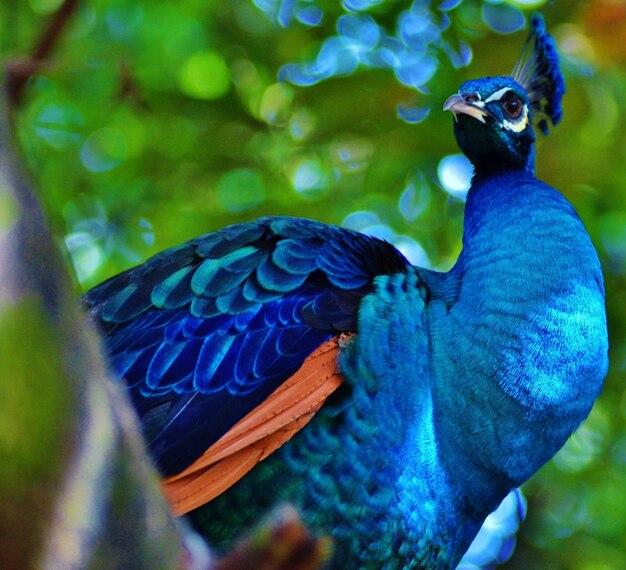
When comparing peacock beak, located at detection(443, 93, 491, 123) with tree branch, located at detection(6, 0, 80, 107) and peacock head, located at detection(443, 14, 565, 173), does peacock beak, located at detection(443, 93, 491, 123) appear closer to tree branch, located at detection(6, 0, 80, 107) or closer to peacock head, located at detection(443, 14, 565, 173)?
peacock head, located at detection(443, 14, 565, 173)

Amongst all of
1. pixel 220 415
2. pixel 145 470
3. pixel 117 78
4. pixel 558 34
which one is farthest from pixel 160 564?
pixel 558 34

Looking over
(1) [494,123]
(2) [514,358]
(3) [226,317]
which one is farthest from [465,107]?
(3) [226,317]

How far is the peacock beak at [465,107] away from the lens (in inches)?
138

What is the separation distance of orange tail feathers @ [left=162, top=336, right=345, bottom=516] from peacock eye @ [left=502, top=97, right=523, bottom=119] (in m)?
1.54

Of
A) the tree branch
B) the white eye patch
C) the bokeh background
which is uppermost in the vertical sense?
the tree branch

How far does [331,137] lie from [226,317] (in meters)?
2.41

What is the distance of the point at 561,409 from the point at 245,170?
2705 millimetres

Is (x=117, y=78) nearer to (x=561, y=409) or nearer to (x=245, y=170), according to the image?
(x=245, y=170)

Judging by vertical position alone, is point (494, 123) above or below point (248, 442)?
above

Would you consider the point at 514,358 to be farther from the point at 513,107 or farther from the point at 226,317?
the point at 513,107

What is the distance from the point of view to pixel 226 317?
2873 millimetres

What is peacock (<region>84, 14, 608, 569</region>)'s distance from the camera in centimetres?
268

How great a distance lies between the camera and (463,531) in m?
2.91

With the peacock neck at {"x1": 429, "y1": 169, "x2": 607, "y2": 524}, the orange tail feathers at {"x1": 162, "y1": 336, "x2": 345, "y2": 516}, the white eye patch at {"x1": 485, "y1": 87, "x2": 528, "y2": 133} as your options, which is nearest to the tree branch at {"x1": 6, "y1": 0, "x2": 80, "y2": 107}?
the orange tail feathers at {"x1": 162, "y1": 336, "x2": 345, "y2": 516}
